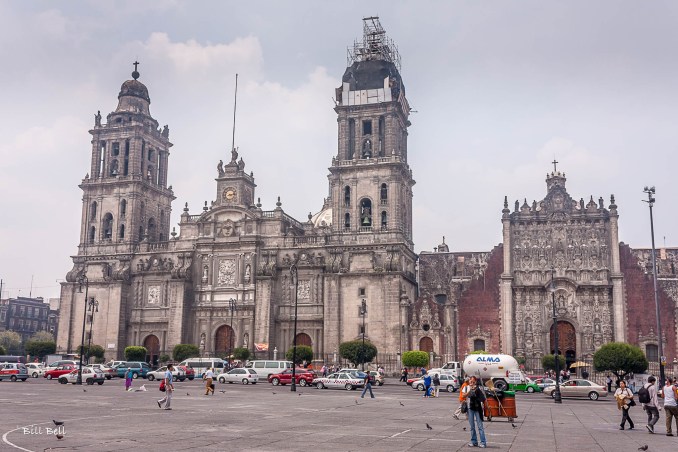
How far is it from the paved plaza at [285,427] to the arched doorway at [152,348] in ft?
146

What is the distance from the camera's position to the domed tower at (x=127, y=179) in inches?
3174

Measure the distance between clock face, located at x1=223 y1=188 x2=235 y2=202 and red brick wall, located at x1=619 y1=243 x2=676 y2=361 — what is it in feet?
128

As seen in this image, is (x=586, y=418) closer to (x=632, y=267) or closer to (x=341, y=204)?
(x=632, y=267)

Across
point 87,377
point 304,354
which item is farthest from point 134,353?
point 87,377

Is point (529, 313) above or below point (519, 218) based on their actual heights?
below

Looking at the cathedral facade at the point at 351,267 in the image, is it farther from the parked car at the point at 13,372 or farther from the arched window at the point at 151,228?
the parked car at the point at 13,372

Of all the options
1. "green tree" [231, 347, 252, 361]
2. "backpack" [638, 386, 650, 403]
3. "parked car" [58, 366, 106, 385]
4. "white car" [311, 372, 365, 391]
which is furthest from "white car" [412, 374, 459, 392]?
"backpack" [638, 386, 650, 403]

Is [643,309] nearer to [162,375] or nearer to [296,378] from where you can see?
[296,378]

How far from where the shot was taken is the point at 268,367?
179 ft

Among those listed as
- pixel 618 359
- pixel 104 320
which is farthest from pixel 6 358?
pixel 618 359

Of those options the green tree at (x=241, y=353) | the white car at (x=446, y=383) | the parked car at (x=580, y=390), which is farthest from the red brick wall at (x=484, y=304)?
the parked car at (x=580, y=390)

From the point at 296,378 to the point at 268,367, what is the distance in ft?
17.0

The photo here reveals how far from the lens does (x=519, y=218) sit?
220ft

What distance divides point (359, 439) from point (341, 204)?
181ft
